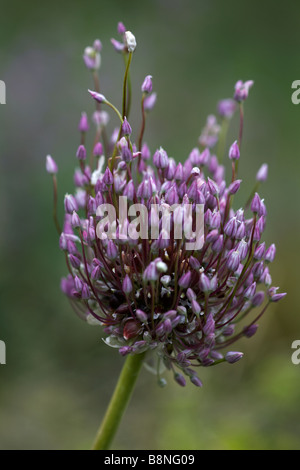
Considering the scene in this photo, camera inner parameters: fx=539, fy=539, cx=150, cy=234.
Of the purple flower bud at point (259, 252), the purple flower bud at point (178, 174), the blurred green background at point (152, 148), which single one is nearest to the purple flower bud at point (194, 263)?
the purple flower bud at point (259, 252)

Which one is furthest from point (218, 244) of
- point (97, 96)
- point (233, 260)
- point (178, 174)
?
point (97, 96)

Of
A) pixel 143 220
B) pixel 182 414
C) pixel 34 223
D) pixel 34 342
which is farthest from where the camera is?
pixel 34 223

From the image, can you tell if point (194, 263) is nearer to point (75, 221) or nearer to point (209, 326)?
point (209, 326)

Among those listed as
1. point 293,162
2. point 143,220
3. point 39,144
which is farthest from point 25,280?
point 293,162

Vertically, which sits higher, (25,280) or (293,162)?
(293,162)

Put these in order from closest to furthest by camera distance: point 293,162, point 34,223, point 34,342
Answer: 1. point 34,342
2. point 34,223
3. point 293,162

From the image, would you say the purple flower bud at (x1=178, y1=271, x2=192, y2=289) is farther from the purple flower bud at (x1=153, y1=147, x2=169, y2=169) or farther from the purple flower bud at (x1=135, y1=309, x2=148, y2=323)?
the purple flower bud at (x1=153, y1=147, x2=169, y2=169)
